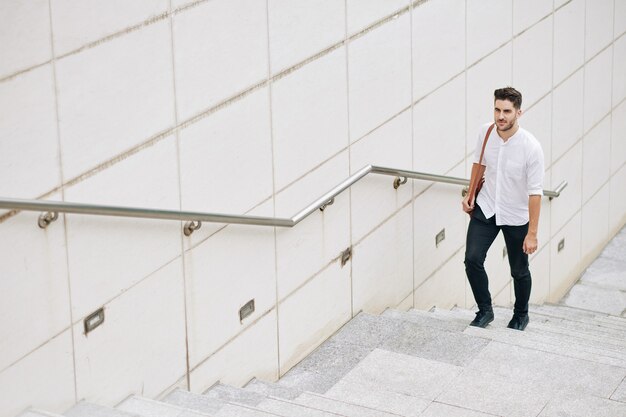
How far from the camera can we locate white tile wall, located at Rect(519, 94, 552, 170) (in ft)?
31.7

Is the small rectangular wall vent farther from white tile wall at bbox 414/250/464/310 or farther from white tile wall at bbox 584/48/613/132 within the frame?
white tile wall at bbox 584/48/613/132

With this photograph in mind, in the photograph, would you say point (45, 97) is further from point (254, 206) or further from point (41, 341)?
point (254, 206)

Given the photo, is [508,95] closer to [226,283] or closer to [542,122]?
[226,283]

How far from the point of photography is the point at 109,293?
5168 millimetres

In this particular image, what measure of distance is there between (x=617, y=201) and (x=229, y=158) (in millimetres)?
7813

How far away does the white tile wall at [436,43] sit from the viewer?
766 cm

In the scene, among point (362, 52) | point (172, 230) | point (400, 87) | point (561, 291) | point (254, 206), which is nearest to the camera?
point (172, 230)

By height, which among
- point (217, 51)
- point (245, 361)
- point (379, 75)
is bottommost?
point (245, 361)

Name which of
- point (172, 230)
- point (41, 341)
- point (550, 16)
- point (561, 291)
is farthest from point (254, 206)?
→ point (561, 291)

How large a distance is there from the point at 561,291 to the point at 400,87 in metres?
4.60

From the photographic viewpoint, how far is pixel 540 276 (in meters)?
10.7

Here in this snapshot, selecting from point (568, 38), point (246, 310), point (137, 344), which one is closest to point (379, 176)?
point (246, 310)

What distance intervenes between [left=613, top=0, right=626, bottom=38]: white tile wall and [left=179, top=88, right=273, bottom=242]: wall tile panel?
6570 millimetres

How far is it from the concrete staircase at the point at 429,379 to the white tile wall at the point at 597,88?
3.82m
